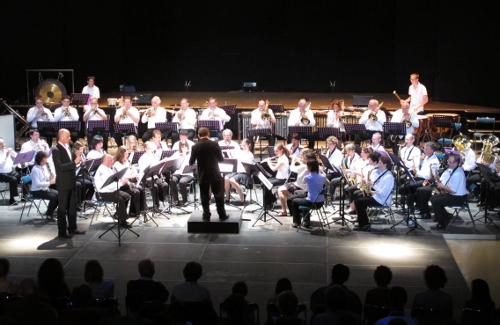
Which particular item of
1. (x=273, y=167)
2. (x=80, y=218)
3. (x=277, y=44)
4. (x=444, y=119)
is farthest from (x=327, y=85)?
(x=80, y=218)

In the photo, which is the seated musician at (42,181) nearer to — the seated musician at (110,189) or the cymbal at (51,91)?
the seated musician at (110,189)

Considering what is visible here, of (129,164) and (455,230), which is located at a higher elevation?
(129,164)

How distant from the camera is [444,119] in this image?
15.3 meters

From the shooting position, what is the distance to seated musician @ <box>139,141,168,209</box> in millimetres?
11922

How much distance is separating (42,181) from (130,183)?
4.95 ft

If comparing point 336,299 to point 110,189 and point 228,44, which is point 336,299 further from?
point 228,44

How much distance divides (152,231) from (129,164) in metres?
1.45

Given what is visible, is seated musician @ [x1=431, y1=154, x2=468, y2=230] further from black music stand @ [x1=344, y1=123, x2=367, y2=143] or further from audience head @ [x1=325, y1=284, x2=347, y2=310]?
audience head @ [x1=325, y1=284, x2=347, y2=310]

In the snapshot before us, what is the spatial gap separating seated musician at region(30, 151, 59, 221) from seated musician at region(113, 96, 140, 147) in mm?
4340

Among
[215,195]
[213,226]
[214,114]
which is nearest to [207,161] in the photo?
[215,195]

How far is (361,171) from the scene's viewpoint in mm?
11633

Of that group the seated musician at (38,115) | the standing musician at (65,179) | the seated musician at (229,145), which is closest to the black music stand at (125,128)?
the seated musician at (38,115)

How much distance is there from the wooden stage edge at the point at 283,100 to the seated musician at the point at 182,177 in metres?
6.00

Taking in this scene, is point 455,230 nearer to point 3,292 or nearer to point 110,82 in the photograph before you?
point 3,292
